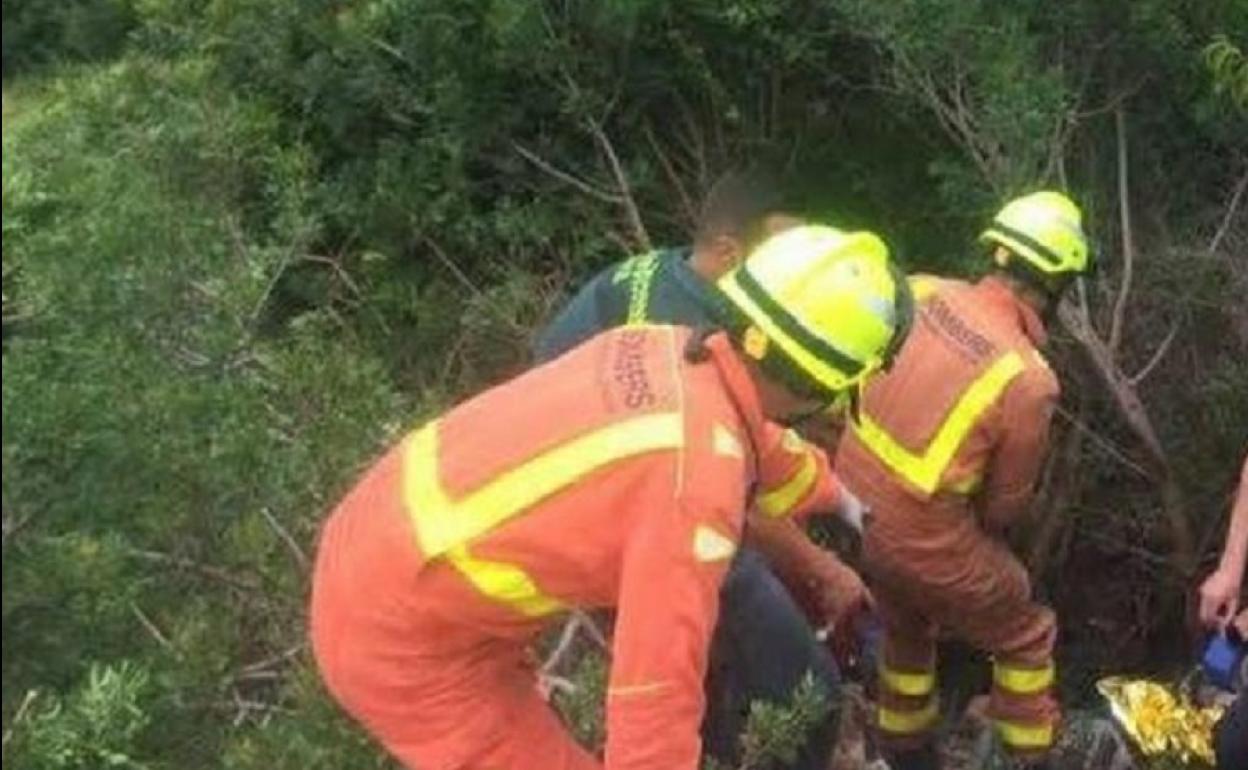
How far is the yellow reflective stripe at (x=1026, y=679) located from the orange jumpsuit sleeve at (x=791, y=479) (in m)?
1.65

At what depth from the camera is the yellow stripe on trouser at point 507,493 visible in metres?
2.94

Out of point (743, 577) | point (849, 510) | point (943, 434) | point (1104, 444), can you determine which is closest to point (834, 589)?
point (743, 577)

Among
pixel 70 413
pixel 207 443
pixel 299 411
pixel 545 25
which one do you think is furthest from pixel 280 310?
pixel 70 413

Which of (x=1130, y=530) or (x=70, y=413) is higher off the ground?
(x=70, y=413)

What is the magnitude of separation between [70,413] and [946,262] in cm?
410

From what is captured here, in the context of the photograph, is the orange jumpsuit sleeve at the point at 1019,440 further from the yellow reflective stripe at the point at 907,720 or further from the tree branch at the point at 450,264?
the tree branch at the point at 450,264

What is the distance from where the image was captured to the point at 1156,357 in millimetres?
5707

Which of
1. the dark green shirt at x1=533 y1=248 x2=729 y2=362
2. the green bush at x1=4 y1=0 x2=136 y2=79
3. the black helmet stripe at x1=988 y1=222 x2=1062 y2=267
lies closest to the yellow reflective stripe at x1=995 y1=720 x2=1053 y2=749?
the black helmet stripe at x1=988 y1=222 x2=1062 y2=267

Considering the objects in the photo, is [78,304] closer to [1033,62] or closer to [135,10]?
[1033,62]

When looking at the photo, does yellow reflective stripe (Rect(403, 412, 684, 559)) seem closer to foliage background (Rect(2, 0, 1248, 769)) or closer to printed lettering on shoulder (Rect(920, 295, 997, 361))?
foliage background (Rect(2, 0, 1248, 769))

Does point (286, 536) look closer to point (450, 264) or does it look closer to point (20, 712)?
point (20, 712)

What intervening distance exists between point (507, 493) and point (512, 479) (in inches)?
0.9

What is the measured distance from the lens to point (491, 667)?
11.0 ft

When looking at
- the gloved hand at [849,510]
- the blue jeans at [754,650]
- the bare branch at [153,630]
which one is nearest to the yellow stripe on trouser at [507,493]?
the bare branch at [153,630]
